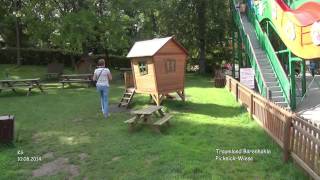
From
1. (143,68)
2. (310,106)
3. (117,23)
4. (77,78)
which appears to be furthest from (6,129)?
(117,23)

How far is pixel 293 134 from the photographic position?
7453 mm

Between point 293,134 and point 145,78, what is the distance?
8499 millimetres

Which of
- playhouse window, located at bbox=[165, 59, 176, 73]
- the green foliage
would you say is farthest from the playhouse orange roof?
the green foliage

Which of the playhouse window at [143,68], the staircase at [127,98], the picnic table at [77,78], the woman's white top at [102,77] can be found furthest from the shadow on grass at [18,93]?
the woman's white top at [102,77]

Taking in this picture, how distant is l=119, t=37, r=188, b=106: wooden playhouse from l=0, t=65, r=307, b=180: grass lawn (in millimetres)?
726

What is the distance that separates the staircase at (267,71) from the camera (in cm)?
1509

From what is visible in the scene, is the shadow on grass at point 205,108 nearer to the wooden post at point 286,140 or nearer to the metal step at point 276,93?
the metal step at point 276,93

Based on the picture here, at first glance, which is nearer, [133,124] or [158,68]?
[133,124]

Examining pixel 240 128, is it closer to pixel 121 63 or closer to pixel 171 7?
pixel 171 7

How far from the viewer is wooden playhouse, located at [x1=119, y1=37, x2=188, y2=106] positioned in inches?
586

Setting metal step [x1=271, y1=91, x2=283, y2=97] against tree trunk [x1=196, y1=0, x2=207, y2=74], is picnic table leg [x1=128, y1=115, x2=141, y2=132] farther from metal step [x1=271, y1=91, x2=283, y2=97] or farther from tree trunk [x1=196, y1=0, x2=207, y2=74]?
tree trunk [x1=196, y1=0, x2=207, y2=74]

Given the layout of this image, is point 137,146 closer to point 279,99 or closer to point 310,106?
point 279,99

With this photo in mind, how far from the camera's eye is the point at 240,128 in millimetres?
11172

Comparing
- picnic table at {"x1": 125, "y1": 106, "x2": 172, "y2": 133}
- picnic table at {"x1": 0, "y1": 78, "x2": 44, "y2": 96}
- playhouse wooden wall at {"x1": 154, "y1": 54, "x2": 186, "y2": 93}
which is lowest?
picnic table at {"x1": 125, "y1": 106, "x2": 172, "y2": 133}
